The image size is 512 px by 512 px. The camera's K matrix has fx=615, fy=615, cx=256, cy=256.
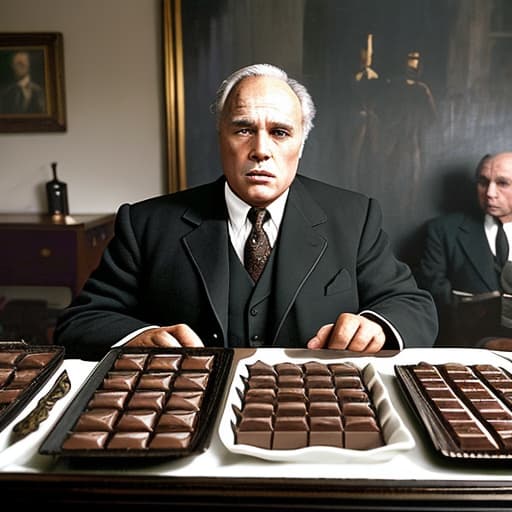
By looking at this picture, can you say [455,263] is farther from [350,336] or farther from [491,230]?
[350,336]

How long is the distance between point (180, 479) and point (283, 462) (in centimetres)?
12

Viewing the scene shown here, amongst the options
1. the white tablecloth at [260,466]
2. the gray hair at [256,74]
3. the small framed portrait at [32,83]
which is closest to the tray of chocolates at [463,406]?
the white tablecloth at [260,466]

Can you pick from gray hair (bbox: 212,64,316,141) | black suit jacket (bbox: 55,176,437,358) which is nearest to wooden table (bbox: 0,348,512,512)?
black suit jacket (bbox: 55,176,437,358)

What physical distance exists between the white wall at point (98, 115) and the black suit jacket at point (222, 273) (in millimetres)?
1834

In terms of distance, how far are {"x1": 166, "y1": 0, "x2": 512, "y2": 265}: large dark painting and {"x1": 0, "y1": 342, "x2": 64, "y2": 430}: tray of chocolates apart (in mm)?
2576

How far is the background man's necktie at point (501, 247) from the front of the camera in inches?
136

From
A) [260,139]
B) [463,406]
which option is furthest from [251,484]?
[260,139]

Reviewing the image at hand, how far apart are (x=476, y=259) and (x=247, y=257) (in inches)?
86.5

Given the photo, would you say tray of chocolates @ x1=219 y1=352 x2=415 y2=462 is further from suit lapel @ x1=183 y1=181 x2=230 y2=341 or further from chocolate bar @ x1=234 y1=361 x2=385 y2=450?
suit lapel @ x1=183 y1=181 x2=230 y2=341

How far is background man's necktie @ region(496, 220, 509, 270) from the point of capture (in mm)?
3459

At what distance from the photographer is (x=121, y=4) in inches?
136

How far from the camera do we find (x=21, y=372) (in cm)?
97

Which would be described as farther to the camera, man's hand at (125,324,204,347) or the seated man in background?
the seated man in background

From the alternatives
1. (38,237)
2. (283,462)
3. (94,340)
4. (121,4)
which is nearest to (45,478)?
(283,462)
